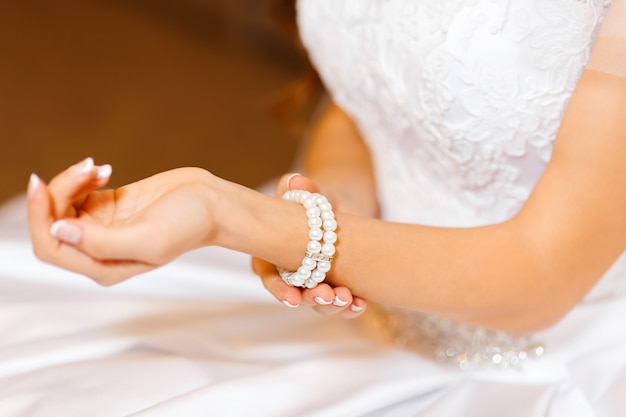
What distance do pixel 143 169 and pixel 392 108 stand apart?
1815 mm

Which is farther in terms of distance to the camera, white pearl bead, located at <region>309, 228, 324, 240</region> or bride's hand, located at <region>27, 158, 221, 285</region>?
white pearl bead, located at <region>309, 228, 324, 240</region>

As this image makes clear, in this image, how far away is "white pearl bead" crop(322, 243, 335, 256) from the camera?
825mm

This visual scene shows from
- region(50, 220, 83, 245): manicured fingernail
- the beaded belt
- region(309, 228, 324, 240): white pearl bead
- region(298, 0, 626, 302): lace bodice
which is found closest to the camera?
region(50, 220, 83, 245): manicured fingernail

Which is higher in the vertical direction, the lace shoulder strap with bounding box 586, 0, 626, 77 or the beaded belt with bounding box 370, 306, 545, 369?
the lace shoulder strap with bounding box 586, 0, 626, 77

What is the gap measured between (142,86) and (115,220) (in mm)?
2571

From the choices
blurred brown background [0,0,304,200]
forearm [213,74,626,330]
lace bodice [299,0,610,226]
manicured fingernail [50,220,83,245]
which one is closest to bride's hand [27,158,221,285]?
Answer: manicured fingernail [50,220,83,245]

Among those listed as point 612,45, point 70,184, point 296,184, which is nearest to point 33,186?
point 70,184

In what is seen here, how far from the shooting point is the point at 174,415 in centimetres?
89

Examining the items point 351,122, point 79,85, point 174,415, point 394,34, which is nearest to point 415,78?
point 394,34

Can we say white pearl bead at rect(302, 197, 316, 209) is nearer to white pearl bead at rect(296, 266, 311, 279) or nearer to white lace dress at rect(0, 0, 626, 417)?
white pearl bead at rect(296, 266, 311, 279)

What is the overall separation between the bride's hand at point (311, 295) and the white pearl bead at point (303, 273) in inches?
0.9

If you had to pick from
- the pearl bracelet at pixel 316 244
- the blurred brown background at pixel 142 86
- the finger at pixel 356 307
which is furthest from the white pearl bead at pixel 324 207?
the blurred brown background at pixel 142 86

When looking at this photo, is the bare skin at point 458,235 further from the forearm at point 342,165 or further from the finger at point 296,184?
the forearm at point 342,165

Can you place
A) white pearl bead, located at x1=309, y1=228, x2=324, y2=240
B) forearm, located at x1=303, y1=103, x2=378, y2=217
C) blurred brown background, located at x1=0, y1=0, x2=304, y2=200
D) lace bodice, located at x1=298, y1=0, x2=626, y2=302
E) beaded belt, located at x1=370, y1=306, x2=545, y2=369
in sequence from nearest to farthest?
white pearl bead, located at x1=309, y1=228, x2=324, y2=240 < lace bodice, located at x1=298, y1=0, x2=626, y2=302 < beaded belt, located at x1=370, y1=306, x2=545, y2=369 < forearm, located at x1=303, y1=103, x2=378, y2=217 < blurred brown background, located at x1=0, y1=0, x2=304, y2=200
